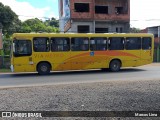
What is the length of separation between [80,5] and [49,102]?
38620 millimetres

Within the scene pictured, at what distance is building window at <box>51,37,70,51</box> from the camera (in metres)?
18.9

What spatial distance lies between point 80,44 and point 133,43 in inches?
169

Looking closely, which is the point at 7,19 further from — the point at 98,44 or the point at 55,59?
the point at 55,59

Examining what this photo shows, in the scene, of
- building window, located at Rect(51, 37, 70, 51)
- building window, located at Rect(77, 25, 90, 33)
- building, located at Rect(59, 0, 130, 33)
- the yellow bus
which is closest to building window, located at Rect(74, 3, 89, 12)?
building, located at Rect(59, 0, 130, 33)

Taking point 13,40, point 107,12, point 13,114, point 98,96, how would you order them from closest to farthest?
point 13,114 < point 98,96 < point 13,40 < point 107,12

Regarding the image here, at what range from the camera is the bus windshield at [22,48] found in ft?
59.2

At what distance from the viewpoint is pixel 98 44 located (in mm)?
20125

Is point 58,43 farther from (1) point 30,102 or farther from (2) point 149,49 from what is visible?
(1) point 30,102

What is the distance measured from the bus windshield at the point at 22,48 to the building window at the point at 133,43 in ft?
24.4

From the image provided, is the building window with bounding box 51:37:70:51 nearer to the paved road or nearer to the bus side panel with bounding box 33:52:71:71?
the bus side panel with bounding box 33:52:71:71

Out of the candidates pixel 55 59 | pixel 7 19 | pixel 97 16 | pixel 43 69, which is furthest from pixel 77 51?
pixel 7 19

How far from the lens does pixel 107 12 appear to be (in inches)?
1774

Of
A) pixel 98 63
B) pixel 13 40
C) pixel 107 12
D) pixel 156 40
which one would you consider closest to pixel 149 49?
pixel 98 63

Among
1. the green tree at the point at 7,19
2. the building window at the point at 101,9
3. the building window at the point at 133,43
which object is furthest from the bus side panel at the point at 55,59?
the green tree at the point at 7,19
